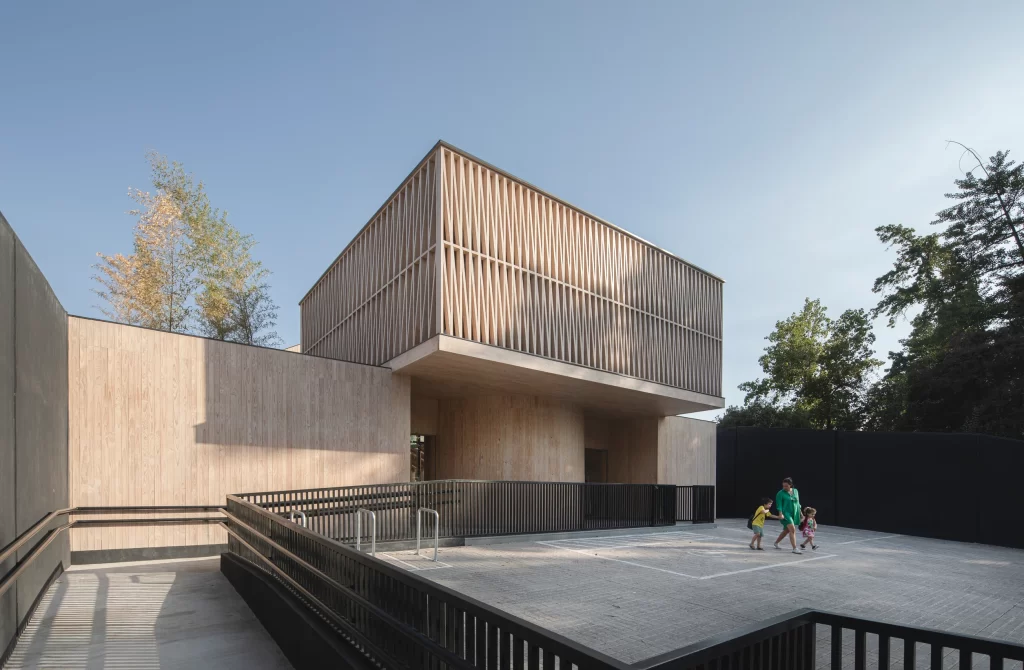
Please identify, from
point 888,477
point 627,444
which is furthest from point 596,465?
point 888,477

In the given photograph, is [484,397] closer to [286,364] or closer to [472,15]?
[286,364]

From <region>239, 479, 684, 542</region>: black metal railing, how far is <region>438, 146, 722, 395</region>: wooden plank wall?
122 inches

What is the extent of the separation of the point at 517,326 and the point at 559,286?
188 cm

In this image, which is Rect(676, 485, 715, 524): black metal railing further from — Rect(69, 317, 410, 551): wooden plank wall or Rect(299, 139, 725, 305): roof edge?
Rect(69, 317, 410, 551): wooden plank wall

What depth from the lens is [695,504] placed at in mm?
17953

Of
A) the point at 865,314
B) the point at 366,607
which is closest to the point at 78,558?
the point at 366,607

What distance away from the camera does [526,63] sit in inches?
571

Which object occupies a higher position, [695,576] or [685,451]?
[695,576]

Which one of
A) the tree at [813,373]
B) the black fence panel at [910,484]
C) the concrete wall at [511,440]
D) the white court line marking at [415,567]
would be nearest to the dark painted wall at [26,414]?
the white court line marking at [415,567]

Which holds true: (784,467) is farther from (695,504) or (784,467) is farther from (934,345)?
(934,345)

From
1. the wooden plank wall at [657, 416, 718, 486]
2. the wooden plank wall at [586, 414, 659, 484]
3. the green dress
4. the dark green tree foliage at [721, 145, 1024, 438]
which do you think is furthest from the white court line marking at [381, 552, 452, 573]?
the dark green tree foliage at [721, 145, 1024, 438]

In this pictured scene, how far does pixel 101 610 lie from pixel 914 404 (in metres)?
28.8

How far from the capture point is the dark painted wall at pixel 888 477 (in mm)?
16875

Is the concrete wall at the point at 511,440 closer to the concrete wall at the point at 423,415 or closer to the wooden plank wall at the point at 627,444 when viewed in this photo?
the concrete wall at the point at 423,415
